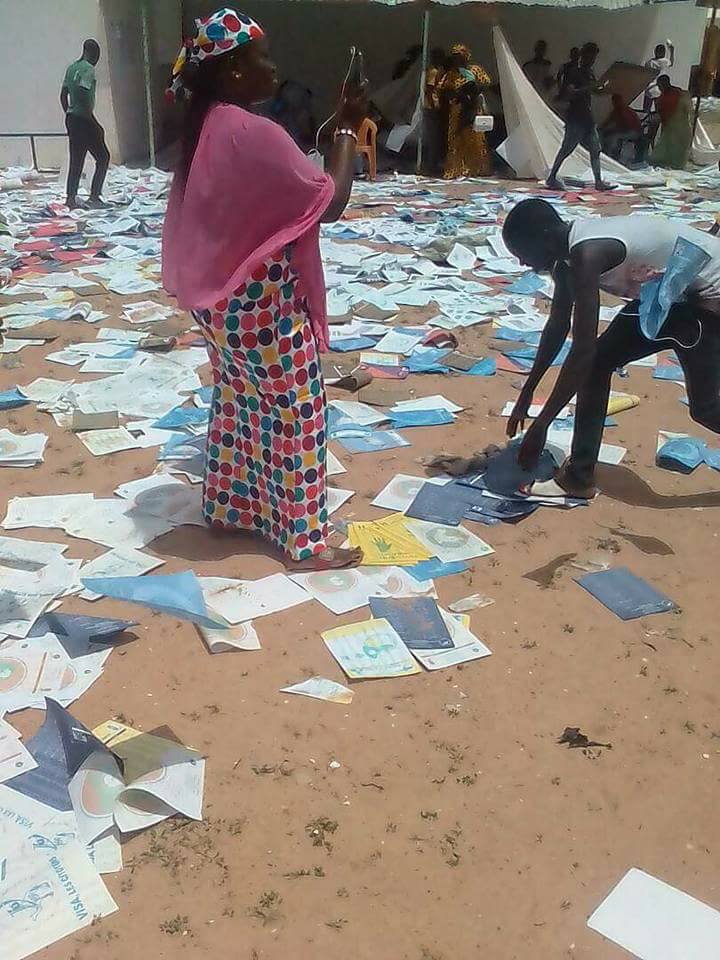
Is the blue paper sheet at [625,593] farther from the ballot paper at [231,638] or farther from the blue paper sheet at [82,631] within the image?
the blue paper sheet at [82,631]

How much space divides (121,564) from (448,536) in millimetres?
1014

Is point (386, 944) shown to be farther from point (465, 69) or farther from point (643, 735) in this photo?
point (465, 69)

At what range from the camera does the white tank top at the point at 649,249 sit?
278 cm

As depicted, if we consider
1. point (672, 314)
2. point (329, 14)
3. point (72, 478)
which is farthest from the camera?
point (329, 14)

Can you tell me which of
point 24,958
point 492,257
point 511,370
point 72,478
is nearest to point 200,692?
point 24,958

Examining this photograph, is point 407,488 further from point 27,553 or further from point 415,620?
point 27,553

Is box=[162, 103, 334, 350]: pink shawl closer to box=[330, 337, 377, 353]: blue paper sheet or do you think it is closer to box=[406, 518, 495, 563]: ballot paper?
box=[406, 518, 495, 563]: ballot paper

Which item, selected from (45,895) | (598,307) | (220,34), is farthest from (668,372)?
(45,895)

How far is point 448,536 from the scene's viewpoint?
9.35 feet

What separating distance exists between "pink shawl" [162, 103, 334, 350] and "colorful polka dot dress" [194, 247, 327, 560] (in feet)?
0.21

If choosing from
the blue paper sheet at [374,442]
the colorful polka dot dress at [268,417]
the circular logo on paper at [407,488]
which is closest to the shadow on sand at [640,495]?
the circular logo on paper at [407,488]

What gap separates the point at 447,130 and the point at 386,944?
34.6 ft

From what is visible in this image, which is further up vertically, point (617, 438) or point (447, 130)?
point (447, 130)

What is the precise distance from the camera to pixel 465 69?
33.7 ft
